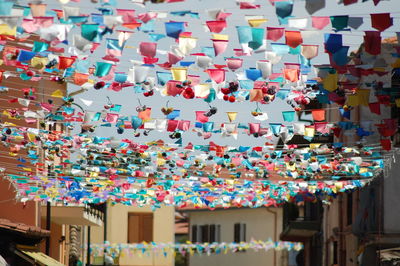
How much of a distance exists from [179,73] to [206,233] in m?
45.2

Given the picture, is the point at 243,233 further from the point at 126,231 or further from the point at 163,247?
the point at 126,231

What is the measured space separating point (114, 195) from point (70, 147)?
5.60 meters

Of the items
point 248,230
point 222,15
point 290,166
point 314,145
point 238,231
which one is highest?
point 222,15

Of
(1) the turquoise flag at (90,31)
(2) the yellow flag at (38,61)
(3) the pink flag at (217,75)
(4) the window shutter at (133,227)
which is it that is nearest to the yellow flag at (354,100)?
(3) the pink flag at (217,75)

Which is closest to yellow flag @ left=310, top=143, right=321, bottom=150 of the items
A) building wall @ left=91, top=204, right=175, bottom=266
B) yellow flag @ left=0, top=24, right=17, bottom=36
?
yellow flag @ left=0, top=24, right=17, bottom=36

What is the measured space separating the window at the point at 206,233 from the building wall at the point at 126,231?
4.48 meters

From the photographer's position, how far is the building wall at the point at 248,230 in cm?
5231

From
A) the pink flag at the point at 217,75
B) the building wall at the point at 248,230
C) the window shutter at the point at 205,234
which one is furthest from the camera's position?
the window shutter at the point at 205,234

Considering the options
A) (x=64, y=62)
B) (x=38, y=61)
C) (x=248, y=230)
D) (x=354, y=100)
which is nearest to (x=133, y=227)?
(x=248, y=230)

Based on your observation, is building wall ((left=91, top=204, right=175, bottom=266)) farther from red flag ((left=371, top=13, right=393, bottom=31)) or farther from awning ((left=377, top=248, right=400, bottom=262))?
red flag ((left=371, top=13, right=393, bottom=31))

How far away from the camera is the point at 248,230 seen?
5356cm

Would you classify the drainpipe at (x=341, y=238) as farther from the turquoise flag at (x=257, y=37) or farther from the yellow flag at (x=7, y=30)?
the yellow flag at (x=7, y=30)

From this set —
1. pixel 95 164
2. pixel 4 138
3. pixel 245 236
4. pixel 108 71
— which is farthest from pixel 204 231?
pixel 108 71

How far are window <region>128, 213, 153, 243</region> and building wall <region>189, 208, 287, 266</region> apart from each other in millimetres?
5241
